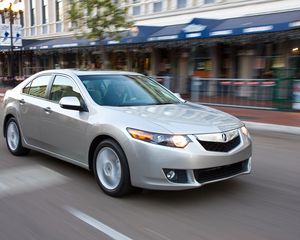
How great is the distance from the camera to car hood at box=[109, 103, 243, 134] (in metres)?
4.88

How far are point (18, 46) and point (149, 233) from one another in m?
28.1

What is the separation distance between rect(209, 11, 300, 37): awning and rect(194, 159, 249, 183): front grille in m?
10.7

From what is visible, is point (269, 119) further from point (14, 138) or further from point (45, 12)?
point (45, 12)

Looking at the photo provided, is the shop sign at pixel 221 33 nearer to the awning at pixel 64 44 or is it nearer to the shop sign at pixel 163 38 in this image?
the shop sign at pixel 163 38

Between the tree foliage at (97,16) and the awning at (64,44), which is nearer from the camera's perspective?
the tree foliage at (97,16)

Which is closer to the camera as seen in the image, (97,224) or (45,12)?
(97,224)

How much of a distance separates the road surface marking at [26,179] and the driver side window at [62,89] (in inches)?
42.2

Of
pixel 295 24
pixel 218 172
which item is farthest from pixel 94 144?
pixel 295 24

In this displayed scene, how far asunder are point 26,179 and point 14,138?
1.68 metres

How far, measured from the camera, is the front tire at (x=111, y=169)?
5047 mm

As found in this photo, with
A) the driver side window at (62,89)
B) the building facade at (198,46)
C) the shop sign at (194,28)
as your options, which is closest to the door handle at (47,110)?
the driver side window at (62,89)

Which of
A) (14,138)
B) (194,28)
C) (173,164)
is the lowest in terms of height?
(14,138)

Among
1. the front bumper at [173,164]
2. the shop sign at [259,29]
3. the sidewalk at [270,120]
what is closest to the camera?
the front bumper at [173,164]

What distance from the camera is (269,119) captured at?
12.7 m
